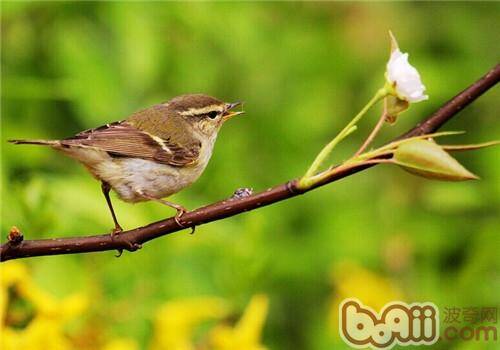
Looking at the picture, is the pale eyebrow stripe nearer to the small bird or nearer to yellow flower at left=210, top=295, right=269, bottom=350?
the small bird

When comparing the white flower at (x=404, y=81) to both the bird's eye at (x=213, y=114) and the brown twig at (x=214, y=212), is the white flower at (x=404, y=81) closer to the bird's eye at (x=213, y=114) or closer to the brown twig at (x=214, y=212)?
the brown twig at (x=214, y=212)

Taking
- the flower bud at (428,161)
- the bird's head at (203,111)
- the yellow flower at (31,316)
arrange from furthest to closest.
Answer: the bird's head at (203,111), the yellow flower at (31,316), the flower bud at (428,161)

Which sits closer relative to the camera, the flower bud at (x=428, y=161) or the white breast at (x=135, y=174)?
the flower bud at (x=428, y=161)

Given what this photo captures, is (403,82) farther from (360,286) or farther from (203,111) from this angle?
(360,286)

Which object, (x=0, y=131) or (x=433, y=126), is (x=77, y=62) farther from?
(x=433, y=126)

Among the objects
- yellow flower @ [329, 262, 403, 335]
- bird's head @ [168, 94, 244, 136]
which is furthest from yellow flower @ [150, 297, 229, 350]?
yellow flower @ [329, 262, 403, 335]

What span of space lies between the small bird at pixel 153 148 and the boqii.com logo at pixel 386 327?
70cm

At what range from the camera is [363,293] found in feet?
15.4

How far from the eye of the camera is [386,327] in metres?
3.15

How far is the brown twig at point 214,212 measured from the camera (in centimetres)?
207

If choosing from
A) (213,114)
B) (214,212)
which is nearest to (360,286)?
(213,114)

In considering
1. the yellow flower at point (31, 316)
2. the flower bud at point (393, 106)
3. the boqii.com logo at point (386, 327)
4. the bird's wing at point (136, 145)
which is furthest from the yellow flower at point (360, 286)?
the flower bud at point (393, 106)

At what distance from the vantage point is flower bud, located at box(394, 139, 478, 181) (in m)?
1.98

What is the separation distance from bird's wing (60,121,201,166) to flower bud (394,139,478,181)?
4.60ft
